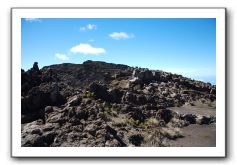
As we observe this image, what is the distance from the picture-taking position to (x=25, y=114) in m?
7.48

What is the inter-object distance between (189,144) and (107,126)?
169cm

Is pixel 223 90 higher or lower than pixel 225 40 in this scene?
lower

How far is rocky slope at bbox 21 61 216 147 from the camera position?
7531 mm

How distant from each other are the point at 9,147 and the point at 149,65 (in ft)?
10.6

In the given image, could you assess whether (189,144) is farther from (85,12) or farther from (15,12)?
(15,12)

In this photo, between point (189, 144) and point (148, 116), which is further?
point (148, 116)

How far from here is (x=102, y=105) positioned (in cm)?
833

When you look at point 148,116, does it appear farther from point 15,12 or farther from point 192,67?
point 15,12

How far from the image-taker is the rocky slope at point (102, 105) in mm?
7531

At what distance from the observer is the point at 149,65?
7.90 meters

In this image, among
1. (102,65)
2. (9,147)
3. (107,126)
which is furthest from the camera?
(102,65)

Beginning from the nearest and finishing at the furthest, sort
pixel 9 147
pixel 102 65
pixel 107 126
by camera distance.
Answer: pixel 9 147 < pixel 107 126 < pixel 102 65

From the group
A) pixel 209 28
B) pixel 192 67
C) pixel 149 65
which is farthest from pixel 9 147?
pixel 209 28

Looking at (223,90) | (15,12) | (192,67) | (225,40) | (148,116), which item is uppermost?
(15,12)
